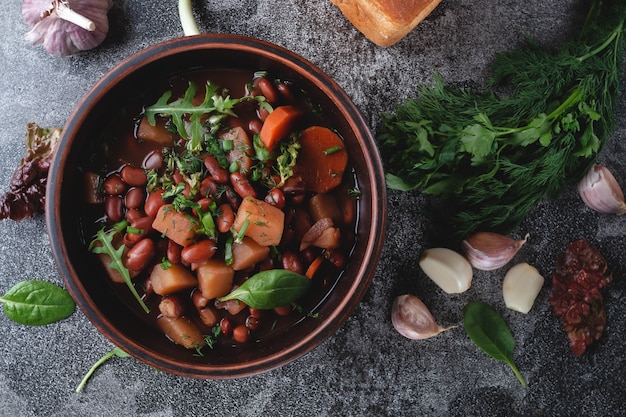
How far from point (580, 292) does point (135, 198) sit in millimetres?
1763

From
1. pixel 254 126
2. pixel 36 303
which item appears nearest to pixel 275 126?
pixel 254 126

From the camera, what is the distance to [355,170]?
2.09 m

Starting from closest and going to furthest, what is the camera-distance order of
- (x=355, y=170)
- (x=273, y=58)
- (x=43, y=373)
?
(x=273, y=58) → (x=355, y=170) → (x=43, y=373)

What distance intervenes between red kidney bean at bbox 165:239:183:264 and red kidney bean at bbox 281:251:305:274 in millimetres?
341

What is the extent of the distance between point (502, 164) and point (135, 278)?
54.0 inches

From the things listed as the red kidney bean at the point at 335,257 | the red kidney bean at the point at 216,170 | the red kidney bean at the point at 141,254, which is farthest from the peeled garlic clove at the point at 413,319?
the red kidney bean at the point at 141,254

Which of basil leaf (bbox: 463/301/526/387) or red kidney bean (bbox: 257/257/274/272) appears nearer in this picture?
red kidney bean (bbox: 257/257/274/272)

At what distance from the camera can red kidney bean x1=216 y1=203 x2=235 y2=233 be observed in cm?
189

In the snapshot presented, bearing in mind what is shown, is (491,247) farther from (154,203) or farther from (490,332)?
(154,203)

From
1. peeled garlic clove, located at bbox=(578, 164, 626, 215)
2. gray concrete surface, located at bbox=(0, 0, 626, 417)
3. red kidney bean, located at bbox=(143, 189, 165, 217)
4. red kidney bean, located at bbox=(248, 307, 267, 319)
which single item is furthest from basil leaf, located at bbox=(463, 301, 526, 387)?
red kidney bean, located at bbox=(143, 189, 165, 217)

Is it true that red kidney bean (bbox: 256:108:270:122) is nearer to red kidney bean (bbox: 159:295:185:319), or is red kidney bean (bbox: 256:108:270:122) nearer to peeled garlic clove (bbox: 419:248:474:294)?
red kidney bean (bbox: 159:295:185:319)

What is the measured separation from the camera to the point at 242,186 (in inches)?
75.0

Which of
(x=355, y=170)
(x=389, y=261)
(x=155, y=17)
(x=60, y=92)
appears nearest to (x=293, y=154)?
(x=355, y=170)

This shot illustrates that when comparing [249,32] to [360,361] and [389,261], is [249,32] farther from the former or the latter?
[360,361]
